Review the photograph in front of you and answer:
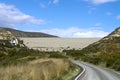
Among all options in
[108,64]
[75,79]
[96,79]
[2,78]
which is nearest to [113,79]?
[96,79]

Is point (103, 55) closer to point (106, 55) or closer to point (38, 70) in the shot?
point (106, 55)

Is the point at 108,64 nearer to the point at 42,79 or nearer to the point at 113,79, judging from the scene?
the point at 113,79

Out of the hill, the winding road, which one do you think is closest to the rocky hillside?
the hill

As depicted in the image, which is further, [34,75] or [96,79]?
[96,79]

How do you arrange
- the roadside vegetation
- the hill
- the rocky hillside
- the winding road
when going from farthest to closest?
1. the rocky hillside
2. the hill
3. the winding road
4. the roadside vegetation

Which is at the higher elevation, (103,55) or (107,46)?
(107,46)

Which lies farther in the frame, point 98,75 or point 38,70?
point 98,75

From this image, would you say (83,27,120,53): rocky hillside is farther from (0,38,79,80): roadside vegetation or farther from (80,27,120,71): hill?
(0,38,79,80): roadside vegetation

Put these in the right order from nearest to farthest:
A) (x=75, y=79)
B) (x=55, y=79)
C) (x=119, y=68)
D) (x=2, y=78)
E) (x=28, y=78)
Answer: (x=2, y=78), (x=28, y=78), (x=55, y=79), (x=75, y=79), (x=119, y=68)

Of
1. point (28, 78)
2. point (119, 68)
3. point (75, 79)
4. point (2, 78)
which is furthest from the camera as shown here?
point (119, 68)

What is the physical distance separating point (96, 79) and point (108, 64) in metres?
32.5

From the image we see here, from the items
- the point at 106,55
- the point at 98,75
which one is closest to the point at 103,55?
the point at 106,55

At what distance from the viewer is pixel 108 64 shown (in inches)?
2281

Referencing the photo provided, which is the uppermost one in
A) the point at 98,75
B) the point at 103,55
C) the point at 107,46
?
the point at 107,46
